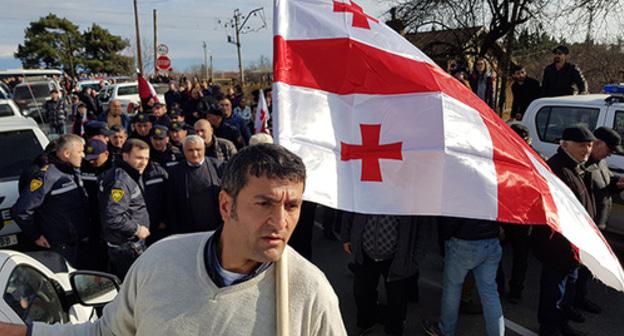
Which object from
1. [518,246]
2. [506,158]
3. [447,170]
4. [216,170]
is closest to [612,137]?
[518,246]

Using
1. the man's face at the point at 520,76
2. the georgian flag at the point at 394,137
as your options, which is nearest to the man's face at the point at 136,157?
the georgian flag at the point at 394,137

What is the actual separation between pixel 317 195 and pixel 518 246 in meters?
3.10

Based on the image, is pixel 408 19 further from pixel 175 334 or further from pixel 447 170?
pixel 175 334

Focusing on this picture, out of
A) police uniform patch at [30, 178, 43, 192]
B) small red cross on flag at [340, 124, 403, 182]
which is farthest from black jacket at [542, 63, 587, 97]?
police uniform patch at [30, 178, 43, 192]

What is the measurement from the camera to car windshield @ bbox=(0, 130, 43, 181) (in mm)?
5457

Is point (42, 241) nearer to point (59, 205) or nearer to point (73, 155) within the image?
point (59, 205)

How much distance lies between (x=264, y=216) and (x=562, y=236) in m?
2.94

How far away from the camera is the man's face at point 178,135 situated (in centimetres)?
585

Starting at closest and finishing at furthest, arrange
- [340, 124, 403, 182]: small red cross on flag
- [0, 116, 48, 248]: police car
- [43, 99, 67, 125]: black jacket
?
[340, 124, 403, 182]: small red cross on flag → [0, 116, 48, 248]: police car → [43, 99, 67, 125]: black jacket

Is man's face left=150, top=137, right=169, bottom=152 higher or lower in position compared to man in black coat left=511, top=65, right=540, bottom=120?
lower

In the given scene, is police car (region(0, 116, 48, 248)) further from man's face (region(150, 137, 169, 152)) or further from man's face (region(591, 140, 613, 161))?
man's face (region(591, 140, 613, 161))

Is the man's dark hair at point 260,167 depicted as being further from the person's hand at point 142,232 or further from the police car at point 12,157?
the police car at point 12,157

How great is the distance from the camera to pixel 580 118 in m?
5.72

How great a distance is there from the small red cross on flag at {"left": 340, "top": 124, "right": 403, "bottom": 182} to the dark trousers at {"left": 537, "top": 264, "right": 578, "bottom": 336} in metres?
2.02
